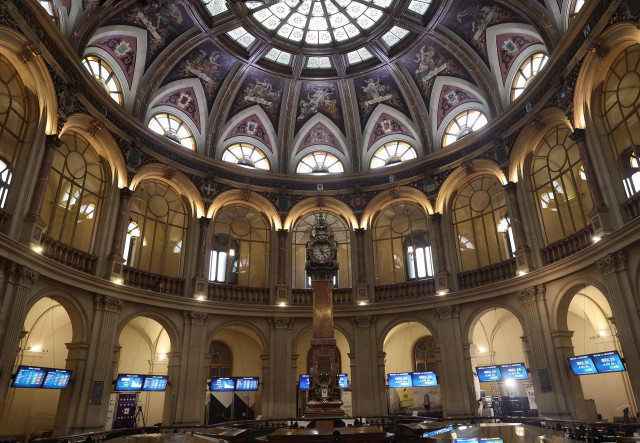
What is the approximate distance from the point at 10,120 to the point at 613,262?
1979cm

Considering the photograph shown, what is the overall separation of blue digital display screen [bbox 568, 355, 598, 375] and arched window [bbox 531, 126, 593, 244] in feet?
14.9

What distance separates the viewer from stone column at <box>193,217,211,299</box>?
809 inches

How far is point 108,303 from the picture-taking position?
1738 cm

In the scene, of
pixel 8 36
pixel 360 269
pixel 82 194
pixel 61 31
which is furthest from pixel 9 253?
pixel 360 269

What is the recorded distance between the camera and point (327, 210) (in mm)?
24344

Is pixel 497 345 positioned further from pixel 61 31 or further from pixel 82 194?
pixel 61 31

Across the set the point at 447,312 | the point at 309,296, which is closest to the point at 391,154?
the point at 309,296

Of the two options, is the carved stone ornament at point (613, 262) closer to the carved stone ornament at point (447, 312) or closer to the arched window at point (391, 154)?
the carved stone ornament at point (447, 312)

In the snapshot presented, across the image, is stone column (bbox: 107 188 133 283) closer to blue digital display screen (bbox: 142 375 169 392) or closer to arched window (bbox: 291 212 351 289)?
blue digital display screen (bbox: 142 375 169 392)

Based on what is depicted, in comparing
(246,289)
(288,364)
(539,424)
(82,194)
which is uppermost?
(82,194)

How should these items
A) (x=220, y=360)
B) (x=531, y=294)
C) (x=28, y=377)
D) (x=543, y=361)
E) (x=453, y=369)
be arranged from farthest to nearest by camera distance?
(x=220, y=360)
(x=453, y=369)
(x=531, y=294)
(x=543, y=361)
(x=28, y=377)

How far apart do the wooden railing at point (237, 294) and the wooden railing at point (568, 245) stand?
41.5 feet

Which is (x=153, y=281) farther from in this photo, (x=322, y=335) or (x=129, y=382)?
(x=322, y=335)

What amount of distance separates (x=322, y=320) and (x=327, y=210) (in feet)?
32.6
